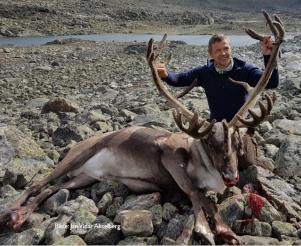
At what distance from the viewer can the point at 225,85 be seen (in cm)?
676

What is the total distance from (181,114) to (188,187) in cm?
73

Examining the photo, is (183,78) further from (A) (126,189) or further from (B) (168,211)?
(B) (168,211)

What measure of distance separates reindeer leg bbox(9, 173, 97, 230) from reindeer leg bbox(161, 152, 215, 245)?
3.59 ft

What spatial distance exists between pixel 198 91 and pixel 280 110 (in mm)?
3956

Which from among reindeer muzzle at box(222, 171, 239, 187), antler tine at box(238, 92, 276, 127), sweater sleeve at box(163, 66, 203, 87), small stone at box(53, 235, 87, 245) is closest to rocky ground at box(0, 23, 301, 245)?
small stone at box(53, 235, 87, 245)

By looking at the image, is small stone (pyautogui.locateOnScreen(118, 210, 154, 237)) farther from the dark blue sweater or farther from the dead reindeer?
the dark blue sweater

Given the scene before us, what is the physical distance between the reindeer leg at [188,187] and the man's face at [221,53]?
1452 mm

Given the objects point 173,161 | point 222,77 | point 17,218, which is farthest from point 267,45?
point 17,218

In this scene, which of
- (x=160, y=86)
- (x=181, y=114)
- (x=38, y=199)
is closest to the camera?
(x=181, y=114)

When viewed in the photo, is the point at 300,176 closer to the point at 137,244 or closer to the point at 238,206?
the point at 238,206

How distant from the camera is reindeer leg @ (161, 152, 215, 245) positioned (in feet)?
16.6

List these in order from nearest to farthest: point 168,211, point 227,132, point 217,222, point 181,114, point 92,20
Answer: point 217,222
point 227,132
point 168,211
point 181,114
point 92,20

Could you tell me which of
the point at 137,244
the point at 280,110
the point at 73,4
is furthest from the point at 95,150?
the point at 73,4

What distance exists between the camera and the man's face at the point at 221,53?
654 centimetres
